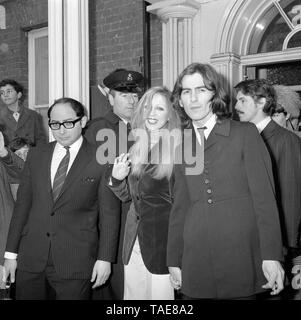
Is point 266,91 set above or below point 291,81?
below

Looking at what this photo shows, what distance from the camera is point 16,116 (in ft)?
11.9

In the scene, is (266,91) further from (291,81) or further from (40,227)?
(291,81)

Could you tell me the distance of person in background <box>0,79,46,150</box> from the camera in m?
3.57

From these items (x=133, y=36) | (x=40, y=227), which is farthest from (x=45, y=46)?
(x=40, y=227)

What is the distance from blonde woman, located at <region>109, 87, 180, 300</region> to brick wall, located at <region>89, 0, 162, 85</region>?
2.91 m

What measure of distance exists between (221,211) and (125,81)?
132cm

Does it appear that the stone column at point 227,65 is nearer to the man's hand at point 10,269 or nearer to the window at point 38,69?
the window at point 38,69

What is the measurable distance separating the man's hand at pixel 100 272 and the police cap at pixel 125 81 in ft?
3.77

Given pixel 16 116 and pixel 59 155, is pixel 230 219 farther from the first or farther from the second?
pixel 16 116

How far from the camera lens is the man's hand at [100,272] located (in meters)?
2.24

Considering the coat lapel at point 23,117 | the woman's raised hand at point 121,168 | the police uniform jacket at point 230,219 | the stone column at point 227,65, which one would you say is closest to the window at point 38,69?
the coat lapel at point 23,117

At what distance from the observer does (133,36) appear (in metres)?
5.14
